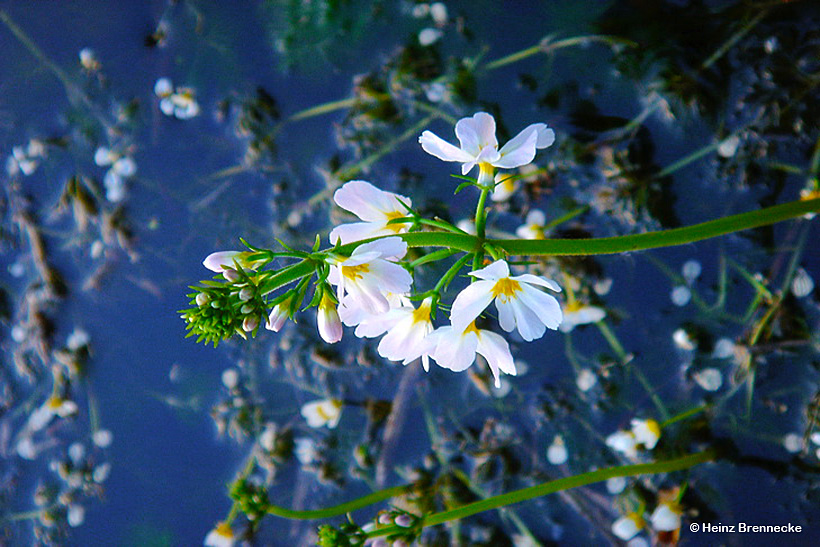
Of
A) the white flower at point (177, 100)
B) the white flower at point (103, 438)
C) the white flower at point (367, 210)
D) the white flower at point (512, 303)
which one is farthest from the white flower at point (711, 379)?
the white flower at point (103, 438)

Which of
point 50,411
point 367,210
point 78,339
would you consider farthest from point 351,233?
point 50,411

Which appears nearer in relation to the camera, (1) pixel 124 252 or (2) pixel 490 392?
(2) pixel 490 392

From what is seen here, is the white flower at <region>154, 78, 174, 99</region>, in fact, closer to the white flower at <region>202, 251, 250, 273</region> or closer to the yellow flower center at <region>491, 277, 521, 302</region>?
the white flower at <region>202, 251, 250, 273</region>

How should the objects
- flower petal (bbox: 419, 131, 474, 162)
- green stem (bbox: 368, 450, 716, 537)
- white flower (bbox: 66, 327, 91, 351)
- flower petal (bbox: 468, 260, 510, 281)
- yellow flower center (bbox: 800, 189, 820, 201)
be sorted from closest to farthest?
flower petal (bbox: 468, 260, 510, 281) → flower petal (bbox: 419, 131, 474, 162) → green stem (bbox: 368, 450, 716, 537) → yellow flower center (bbox: 800, 189, 820, 201) → white flower (bbox: 66, 327, 91, 351)

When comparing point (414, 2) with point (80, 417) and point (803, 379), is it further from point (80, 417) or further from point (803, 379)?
point (80, 417)

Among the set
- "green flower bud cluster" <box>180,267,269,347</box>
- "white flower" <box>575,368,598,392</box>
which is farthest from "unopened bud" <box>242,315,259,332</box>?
"white flower" <box>575,368,598,392</box>

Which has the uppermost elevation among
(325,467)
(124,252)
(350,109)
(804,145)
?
(350,109)

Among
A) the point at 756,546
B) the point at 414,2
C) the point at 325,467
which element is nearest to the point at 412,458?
the point at 325,467
